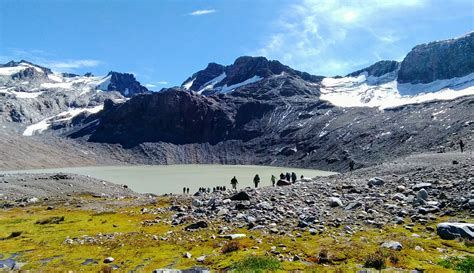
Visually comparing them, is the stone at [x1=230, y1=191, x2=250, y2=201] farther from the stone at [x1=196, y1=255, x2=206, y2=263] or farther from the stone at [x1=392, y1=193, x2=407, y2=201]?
the stone at [x1=196, y1=255, x2=206, y2=263]

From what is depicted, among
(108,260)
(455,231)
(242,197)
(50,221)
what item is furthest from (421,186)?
(50,221)

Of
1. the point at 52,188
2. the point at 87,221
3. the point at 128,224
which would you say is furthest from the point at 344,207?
the point at 52,188

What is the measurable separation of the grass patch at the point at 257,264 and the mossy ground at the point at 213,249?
0.39 meters

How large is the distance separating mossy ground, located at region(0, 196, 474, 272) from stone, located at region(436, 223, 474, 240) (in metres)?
0.48

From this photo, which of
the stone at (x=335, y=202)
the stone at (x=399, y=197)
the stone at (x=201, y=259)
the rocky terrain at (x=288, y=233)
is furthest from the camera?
the stone at (x=335, y=202)

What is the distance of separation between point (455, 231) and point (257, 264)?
10.6 metres

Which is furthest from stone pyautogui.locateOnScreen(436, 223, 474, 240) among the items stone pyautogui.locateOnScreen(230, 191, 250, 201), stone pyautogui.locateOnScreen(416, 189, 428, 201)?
stone pyautogui.locateOnScreen(230, 191, 250, 201)

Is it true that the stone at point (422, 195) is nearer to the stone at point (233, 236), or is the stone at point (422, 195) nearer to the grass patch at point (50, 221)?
the stone at point (233, 236)

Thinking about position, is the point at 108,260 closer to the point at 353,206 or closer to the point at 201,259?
the point at 201,259

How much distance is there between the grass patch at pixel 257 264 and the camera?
17.7 m

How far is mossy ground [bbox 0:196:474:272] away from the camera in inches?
728

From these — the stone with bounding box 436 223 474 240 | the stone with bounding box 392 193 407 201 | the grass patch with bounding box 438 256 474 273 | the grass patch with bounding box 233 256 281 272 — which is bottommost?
the grass patch with bounding box 233 256 281 272

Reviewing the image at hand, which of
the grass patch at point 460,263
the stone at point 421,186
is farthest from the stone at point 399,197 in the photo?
the grass patch at point 460,263

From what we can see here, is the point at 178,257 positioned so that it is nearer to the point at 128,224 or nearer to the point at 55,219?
the point at 128,224
